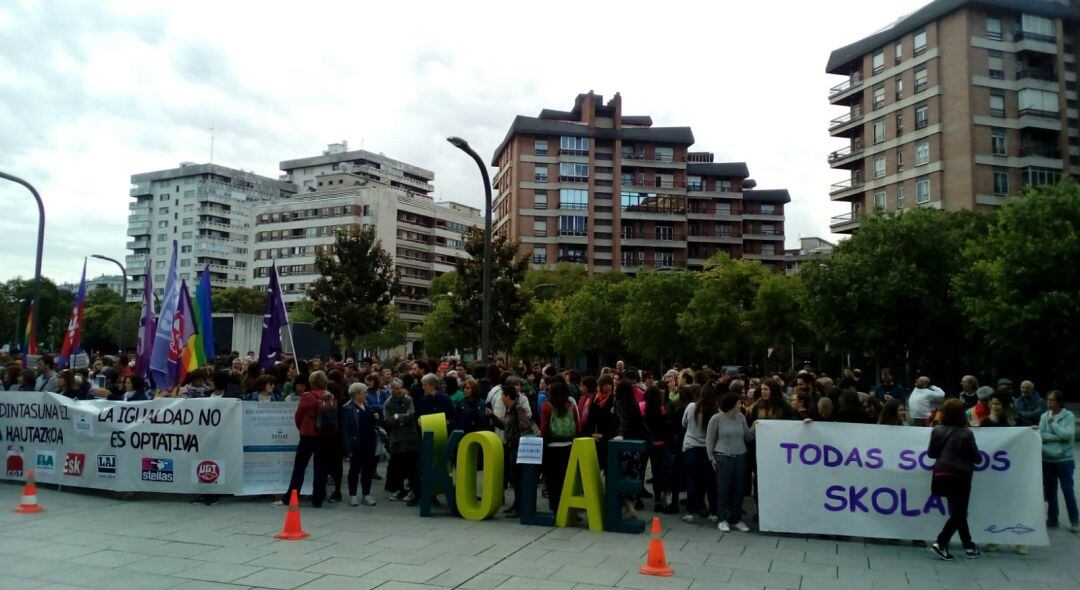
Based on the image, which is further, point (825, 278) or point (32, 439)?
point (825, 278)

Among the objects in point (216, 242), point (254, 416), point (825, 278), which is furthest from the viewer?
point (216, 242)

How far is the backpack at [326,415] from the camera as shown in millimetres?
10477

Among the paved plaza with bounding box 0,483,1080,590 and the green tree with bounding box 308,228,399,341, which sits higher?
the green tree with bounding box 308,228,399,341

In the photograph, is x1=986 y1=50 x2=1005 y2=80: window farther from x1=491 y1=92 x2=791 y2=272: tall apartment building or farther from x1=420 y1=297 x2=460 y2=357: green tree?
x1=420 y1=297 x2=460 y2=357: green tree

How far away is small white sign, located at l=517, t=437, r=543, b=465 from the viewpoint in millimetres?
9906

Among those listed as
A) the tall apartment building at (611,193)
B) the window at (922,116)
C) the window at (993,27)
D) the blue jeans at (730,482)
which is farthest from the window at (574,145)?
the blue jeans at (730,482)

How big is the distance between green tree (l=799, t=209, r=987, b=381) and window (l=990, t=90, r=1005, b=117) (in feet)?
67.8

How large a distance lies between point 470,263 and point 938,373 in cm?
2339

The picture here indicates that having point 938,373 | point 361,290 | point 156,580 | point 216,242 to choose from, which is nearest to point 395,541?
point 156,580

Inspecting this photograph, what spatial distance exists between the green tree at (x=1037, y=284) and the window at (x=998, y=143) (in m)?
24.4

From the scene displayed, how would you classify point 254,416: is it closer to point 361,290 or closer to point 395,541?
point 395,541

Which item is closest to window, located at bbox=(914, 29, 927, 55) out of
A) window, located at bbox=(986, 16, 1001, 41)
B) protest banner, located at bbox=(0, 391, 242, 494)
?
window, located at bbox=(986, 16, 1001, 41)

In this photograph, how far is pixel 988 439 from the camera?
9117 millimetres

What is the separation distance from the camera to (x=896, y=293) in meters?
34.8
